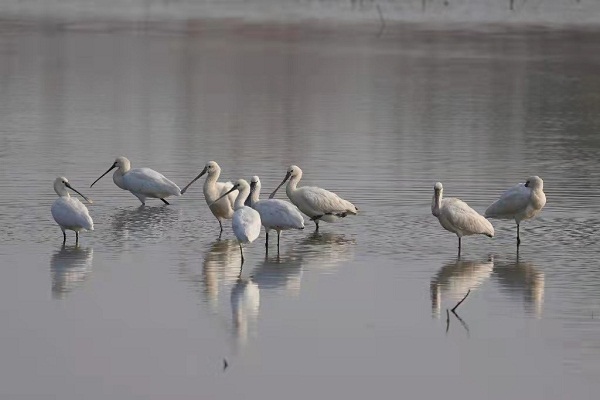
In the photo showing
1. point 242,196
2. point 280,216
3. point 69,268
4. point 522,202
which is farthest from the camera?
point 242,196

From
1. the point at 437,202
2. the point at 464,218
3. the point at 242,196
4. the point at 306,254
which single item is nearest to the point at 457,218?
the point at 464,218

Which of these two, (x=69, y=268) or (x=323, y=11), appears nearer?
(x=69, y=268)

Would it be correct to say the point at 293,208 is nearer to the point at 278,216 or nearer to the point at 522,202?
the point at 278,216

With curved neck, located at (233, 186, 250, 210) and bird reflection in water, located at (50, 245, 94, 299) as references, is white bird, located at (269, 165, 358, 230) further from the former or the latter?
bird reflection in water, located at (50, 245, 94, 299)

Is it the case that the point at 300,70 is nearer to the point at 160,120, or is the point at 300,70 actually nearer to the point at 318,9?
the point at 160,120

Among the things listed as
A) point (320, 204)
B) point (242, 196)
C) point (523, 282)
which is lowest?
point (523, 282)

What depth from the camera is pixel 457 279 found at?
14.3 m

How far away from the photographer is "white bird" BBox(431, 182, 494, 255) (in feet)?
51.0

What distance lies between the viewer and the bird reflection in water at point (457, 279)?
1345cm

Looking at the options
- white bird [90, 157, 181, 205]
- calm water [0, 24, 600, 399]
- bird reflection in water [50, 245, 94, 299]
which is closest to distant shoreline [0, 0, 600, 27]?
calm water [0, 24, 600, 399]

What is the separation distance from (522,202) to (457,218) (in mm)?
992

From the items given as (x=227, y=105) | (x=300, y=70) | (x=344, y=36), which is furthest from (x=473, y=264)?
(x=344, y=36)

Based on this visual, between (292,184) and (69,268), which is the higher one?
(292,184)

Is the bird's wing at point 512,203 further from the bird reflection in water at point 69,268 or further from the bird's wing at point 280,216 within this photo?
the bird reflection in water at point 69,268
